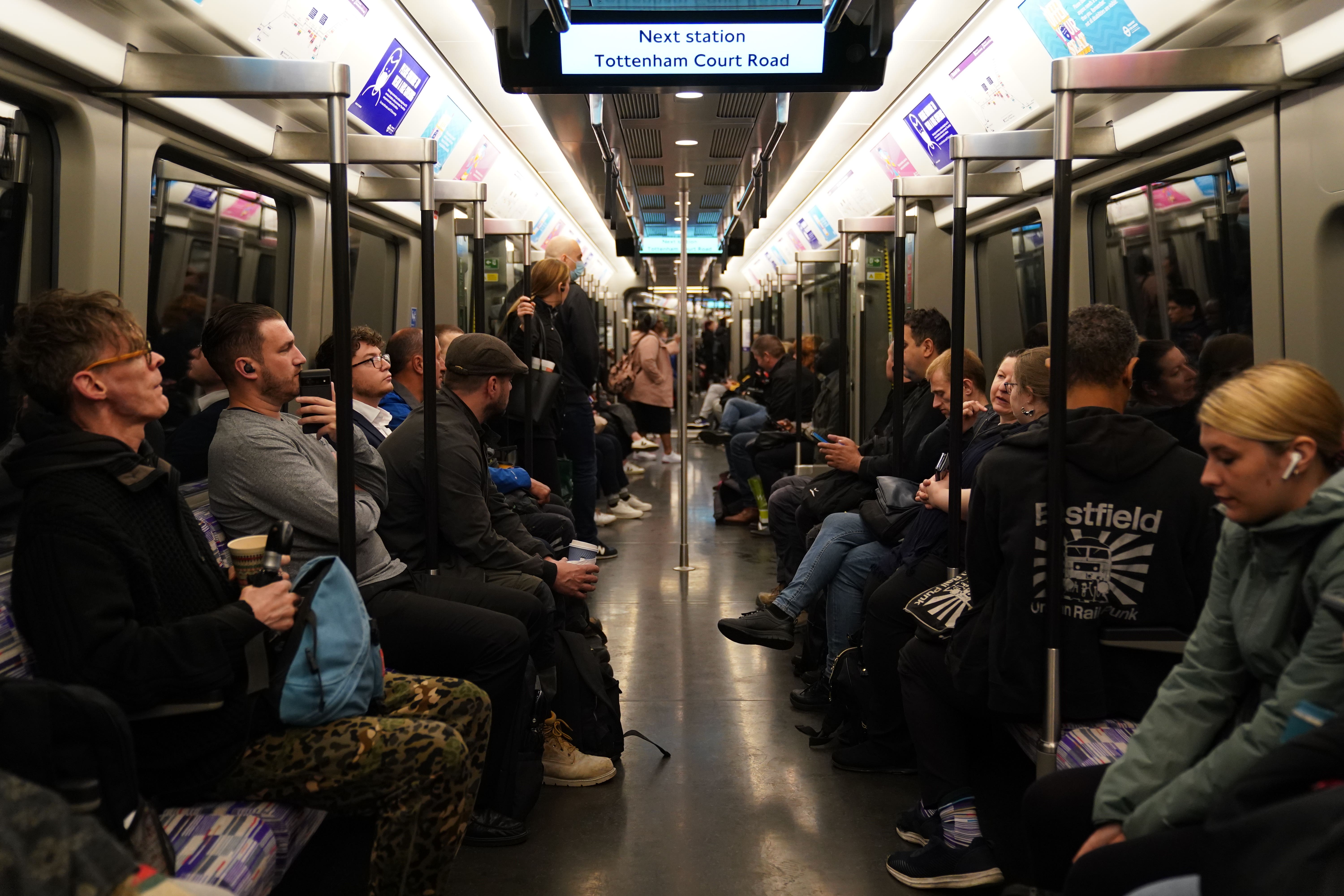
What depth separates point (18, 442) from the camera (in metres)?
3.01

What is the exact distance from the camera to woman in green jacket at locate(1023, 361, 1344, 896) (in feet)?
6.15

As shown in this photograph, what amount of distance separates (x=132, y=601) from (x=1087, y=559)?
2.19 m

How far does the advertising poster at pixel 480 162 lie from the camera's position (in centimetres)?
807

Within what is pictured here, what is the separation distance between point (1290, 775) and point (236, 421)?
101 inches

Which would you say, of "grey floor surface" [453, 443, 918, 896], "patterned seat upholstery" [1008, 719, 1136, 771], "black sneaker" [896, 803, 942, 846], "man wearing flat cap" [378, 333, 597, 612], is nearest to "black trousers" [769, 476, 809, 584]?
"grey floor surface" [453, 443, 918, 896]

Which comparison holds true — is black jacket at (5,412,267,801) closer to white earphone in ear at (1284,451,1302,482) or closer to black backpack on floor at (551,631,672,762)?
black backpack on floor at (551,631,672,762)

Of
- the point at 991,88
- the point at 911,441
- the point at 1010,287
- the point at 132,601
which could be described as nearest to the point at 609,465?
the point at 1010,287

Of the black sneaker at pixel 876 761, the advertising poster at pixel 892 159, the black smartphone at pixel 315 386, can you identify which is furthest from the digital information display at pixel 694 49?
the advertising poster at pixel 892 159

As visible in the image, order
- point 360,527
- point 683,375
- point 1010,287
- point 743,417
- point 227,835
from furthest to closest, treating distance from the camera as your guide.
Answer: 1. point 743,417
2. point 683,375
3. point 1010,287
4. point 360,527
5. point 227,835

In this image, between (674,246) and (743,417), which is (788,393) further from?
(674,246)

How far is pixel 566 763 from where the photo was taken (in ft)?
12.4

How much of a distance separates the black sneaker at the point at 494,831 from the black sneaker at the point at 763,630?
1.32 meters

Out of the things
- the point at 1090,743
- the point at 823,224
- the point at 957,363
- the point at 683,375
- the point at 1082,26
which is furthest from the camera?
the point at 823,224

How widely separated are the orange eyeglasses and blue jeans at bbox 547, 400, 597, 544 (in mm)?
5116
